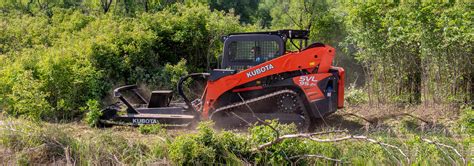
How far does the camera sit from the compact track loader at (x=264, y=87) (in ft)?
30.1

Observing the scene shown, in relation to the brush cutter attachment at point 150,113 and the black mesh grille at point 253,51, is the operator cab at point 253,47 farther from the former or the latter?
the brush cutter attachment at point 150,113

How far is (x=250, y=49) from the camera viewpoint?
31.8 ft

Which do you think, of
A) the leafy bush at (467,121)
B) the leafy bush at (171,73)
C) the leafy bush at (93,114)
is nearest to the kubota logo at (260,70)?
the leafy bush at (93,114)

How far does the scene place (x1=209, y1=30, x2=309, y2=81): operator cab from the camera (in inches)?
376

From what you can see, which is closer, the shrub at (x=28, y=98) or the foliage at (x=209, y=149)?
the foliage at (x=209, y=149)

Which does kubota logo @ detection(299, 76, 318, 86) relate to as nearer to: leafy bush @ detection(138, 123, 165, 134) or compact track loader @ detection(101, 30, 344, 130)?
compact track loader @ detection(101, 30, 344, 130)

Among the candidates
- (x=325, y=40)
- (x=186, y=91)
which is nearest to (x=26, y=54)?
(x=186, y=91)

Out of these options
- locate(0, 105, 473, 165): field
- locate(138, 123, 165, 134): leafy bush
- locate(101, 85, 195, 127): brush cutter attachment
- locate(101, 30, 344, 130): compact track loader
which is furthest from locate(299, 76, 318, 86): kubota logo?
locate(138, 123, 165, 134): leafy bush

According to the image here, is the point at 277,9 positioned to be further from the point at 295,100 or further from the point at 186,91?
the point at 295,100

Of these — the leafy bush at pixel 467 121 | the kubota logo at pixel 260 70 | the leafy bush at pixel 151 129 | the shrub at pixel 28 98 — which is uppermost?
the kubota logo at pixel 260 70

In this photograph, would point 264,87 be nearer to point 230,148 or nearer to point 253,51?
point 253,51

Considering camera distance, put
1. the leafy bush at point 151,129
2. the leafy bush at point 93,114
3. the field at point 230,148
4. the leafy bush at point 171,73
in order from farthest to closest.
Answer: the leafy bush at point 171,73, the leafy bush at point 93,114, the leafy bush at point 151,129, the field at point 230,148

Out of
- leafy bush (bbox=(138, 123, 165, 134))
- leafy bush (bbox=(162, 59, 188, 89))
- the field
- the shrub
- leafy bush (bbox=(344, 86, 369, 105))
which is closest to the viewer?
the field

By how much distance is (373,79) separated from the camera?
11.8 metres
